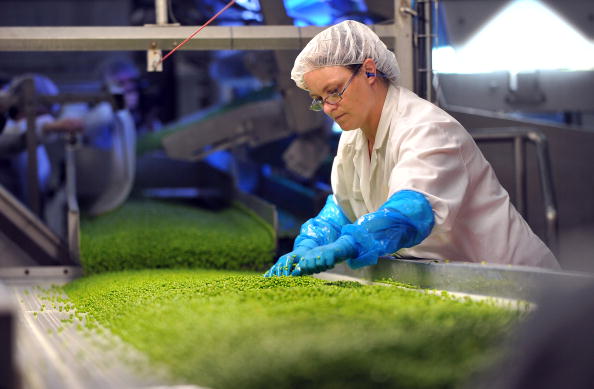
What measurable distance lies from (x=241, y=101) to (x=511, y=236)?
9.61ft

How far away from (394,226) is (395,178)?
0.18 m

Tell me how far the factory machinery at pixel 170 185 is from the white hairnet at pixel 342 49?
0.50 metres

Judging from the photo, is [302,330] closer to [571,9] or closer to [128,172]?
[128,172]

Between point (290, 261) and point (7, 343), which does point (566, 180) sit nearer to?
point (290, 261)

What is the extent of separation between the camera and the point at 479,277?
1.59 metres

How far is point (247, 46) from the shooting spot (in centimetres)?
263

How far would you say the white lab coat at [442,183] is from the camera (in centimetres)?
189

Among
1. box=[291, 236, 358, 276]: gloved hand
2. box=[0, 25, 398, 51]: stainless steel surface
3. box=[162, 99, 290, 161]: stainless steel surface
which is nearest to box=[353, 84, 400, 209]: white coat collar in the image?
box=[291, 236, 358, 276]: gloved hand

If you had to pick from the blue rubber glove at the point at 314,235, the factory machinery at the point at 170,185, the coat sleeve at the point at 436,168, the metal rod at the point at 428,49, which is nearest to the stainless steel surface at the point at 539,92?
the factory machinery at the point at 170,185

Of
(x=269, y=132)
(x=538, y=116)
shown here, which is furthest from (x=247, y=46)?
(x=538, y=116)

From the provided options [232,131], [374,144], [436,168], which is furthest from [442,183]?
[232,131]

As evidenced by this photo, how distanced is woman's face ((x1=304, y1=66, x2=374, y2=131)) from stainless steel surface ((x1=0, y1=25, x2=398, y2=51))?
53 centimetres

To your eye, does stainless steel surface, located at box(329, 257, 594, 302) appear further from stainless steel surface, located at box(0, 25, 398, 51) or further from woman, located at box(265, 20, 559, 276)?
stainless steel surface, located at box(0, 25, 398, 51)

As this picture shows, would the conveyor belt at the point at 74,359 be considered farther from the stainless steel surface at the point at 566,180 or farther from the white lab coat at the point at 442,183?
the stainless steel surface at the point at 566,180
